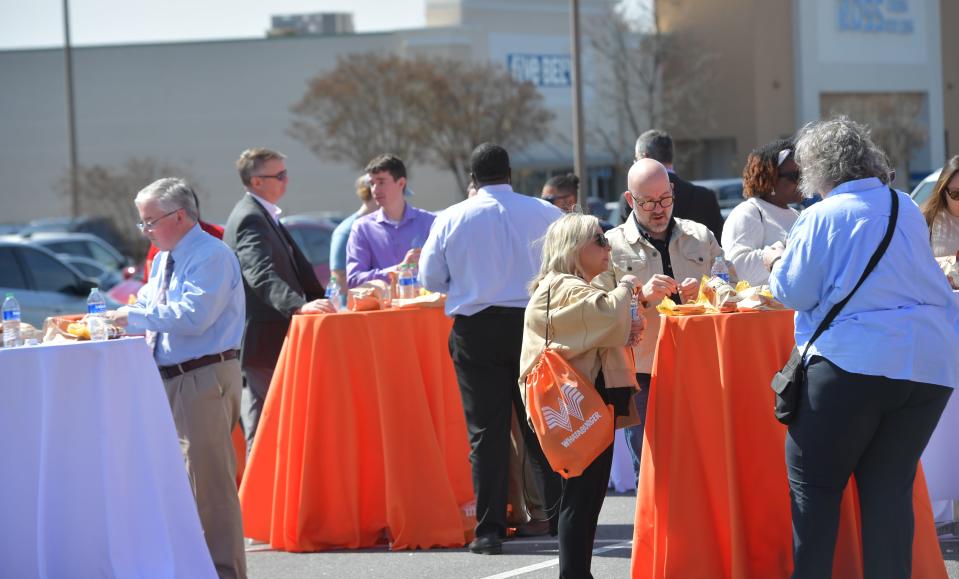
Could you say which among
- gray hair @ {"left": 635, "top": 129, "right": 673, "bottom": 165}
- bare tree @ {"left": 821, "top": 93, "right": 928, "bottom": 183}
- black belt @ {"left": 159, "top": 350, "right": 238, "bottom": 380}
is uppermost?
bare tree @ {"left": 821, "top": 93, "right": 928, "bottom": 183}

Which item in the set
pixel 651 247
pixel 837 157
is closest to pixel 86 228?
pixel 651 247

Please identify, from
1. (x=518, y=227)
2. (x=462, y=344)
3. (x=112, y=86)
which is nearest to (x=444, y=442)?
(x=462, y=344)

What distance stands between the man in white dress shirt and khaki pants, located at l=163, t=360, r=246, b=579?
1.39 m

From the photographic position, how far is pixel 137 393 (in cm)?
578

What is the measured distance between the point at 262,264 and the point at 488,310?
163cm

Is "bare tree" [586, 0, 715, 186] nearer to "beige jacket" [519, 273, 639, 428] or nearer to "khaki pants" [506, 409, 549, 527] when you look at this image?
"khaki pants" [506, 409, 549, 527]

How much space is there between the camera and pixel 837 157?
5043 mm

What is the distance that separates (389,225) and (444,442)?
201 cm

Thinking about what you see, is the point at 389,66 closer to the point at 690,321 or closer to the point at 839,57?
the point at 839,57

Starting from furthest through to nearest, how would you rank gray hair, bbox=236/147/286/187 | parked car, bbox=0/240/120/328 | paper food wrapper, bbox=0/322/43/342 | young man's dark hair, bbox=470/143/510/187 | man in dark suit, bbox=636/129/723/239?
parked car, bbox=0/240/120/328, gray hair, bbox=236/147/286/187, man in dark suit, bbox=636/129/723/239, young man's dark hair, bbox=470/143/510/187, paper food wrapper, bbox=0/322/43/342

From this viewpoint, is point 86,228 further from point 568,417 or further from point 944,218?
point 568,417

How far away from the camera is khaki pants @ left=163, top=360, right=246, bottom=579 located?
20.8ft

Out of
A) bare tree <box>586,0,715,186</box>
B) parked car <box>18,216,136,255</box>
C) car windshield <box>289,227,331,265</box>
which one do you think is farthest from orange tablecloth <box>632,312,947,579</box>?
bare tree <box>586,0,715,186</box>

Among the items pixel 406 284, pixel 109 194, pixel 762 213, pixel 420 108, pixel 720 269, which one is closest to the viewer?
pixel 720 269
